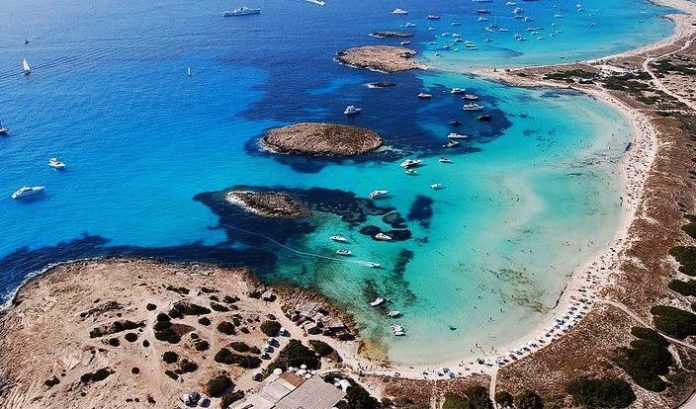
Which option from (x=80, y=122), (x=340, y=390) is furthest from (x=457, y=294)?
(x=80, y=122)

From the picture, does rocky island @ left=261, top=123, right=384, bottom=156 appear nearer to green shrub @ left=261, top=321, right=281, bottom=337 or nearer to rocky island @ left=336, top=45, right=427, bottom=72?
green shrub @ left=261, top=321, right=281, bottom=337

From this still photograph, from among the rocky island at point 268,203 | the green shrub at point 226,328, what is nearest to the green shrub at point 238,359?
the green shrub at point 226,328

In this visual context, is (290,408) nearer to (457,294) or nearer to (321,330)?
(321,330)

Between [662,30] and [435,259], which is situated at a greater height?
[662,30]

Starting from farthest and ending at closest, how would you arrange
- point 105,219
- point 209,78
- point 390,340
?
point 209,78 < point 105,219 < point 390,340

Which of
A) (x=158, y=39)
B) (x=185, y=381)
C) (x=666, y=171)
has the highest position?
(x=158, y=39)

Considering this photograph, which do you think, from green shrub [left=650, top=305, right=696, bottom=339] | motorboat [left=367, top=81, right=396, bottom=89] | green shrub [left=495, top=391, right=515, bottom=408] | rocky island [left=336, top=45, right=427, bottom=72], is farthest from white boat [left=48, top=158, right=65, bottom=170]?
green shrub [left=650, top=305, right=696, bottom=339]
